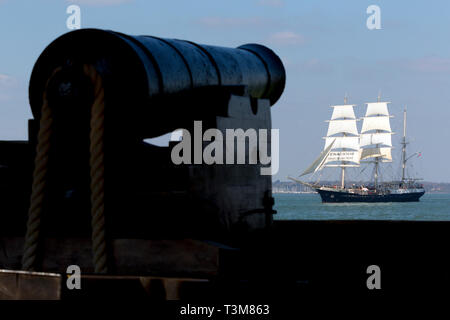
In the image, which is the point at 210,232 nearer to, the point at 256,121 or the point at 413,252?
the point at 256,121

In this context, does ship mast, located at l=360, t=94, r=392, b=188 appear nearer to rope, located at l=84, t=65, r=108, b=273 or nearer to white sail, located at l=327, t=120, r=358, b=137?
white sail, located at l=327, t=120, r=358, b=137

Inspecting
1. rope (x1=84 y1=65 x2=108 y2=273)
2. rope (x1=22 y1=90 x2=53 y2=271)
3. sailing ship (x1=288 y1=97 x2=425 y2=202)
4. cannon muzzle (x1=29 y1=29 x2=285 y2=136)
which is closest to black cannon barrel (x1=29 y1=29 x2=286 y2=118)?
cannon muzzle (x1=29 y1=29 x2=285 y2=136)

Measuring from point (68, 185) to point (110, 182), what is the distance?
0.43 m

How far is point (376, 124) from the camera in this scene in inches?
4382

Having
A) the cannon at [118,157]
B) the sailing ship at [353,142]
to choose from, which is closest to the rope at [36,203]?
the cannon at [118,157]

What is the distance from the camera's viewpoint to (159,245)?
4.89 meters

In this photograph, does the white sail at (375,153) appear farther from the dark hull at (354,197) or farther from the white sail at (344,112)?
the dark hull at (354,197)

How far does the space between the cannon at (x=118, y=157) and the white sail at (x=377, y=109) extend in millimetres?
109596

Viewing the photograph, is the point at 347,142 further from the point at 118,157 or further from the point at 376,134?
the point at 118,157

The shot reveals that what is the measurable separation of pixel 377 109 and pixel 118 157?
111104mm

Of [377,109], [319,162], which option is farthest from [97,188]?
[377,109]

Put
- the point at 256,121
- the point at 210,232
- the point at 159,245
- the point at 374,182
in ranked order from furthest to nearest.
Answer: the point at 374,182 < the point at 256,121 < the point at 210,232 < the point at 159,245

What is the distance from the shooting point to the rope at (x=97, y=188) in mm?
4926
